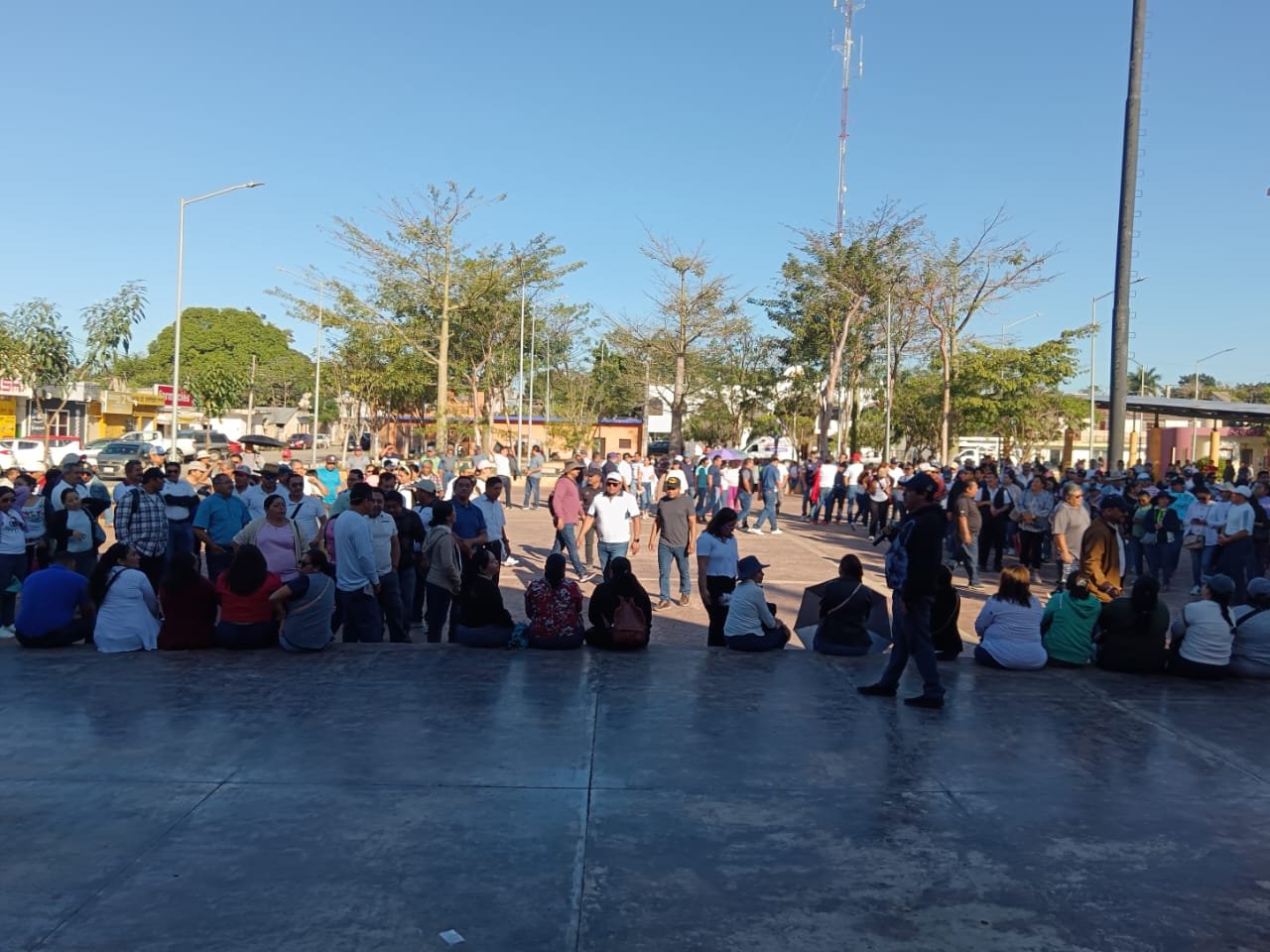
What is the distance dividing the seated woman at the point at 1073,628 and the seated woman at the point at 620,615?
3.33 meters

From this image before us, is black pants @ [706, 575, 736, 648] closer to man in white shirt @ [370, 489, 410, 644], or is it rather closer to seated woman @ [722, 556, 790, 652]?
seated woman @ [722, 556, 790, 652]

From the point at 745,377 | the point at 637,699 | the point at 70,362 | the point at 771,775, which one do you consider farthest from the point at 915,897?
the point at 745,377

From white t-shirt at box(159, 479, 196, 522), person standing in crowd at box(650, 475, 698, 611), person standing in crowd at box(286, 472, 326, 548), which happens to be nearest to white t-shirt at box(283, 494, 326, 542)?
person standing in crowd at box(286, 472, 326, 548)

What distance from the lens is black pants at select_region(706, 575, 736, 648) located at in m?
9.85

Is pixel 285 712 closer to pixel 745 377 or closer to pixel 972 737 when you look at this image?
pixel 972 737

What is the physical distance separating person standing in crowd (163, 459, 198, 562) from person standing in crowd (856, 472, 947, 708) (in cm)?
753

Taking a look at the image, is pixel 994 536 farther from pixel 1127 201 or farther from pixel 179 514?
pixel 179 514

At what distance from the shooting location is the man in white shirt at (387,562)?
9.52m

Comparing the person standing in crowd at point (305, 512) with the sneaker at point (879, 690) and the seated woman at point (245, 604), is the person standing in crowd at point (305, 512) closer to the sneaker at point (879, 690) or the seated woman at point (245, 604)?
the seated woman at point (245, 604)

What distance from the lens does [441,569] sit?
9.91 m

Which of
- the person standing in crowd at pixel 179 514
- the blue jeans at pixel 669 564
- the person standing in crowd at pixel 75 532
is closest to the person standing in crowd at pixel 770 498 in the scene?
the blue jeans at pixel 669 564

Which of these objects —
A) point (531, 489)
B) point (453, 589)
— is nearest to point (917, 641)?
point (453, 589)

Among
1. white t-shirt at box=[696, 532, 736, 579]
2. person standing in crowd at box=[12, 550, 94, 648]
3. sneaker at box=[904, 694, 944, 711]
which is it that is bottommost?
sneaker at box=[904, 694, 944, 711]

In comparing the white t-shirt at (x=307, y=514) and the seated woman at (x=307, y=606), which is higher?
the white t-shirt at (x=307, y=514)
